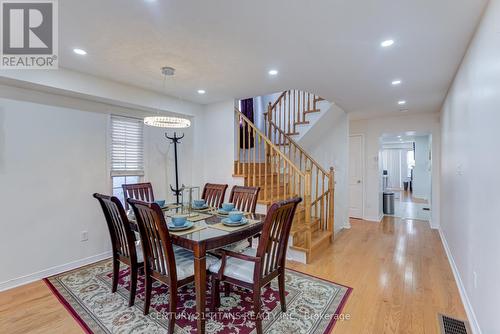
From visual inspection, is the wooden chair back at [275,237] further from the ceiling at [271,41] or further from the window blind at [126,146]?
the window blind at [126,146]

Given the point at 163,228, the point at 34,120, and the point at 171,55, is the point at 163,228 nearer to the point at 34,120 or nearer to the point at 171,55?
the point at 171,55

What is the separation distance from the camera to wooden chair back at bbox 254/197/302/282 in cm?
180

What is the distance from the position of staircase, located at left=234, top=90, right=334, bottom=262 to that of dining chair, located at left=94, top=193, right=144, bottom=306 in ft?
6.42

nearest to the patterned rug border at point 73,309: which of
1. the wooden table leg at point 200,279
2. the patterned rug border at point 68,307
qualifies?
the patterned rug border at point 68,307

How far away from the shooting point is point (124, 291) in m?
2.55

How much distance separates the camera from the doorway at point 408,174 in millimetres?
6645

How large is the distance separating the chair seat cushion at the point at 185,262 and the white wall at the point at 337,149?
134 inches

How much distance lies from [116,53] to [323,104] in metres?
3.55

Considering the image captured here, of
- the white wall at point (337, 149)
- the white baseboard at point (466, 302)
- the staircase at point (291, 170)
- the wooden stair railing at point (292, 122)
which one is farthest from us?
the white wall at point (337, 149)

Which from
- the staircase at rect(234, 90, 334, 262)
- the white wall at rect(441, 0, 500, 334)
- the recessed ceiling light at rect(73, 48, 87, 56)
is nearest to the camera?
the white wall at rect(441, 0, 500, 334)

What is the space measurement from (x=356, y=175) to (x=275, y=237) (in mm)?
4815

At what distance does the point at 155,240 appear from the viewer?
193 centimetres

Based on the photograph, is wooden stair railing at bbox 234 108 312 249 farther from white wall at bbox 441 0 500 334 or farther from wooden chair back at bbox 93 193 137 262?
wooden chair back at bbox 93 193 137 262

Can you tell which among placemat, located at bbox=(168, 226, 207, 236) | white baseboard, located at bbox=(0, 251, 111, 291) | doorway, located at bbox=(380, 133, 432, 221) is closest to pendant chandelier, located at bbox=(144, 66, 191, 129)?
placemat, located at bbox=(168, 226, 207, 236)
